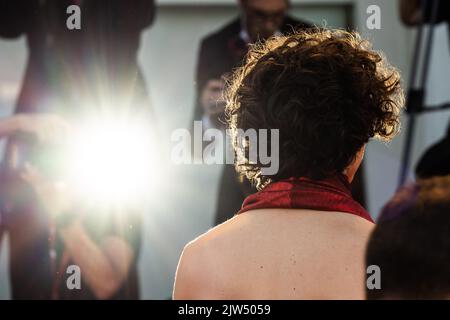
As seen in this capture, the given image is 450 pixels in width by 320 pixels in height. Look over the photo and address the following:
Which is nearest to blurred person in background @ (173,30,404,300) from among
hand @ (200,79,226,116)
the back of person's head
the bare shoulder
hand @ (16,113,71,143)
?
the bare shoulder

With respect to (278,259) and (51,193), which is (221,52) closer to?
(51,193)

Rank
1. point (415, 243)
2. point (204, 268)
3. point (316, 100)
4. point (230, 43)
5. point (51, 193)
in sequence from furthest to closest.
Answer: point (230, 43), point (51, 193), point (316, 100), point (204, 268), point (415, 243)

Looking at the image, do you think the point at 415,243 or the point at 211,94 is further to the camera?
the point at 211,94

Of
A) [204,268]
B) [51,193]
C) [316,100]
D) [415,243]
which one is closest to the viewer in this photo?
[415,243]

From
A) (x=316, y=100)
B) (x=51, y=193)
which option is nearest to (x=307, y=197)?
(x=316, y=100)

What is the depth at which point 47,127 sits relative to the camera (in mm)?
3285

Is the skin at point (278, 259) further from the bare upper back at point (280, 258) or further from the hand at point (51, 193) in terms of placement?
the hand at point (51, 193)

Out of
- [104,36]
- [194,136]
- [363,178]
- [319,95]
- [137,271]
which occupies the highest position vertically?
[104,36]

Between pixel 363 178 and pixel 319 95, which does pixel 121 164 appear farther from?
pixel 319 95

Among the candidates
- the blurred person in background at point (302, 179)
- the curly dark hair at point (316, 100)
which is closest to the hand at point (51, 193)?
the blurred person in background at point (302, 179)

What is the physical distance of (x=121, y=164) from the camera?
3283mm

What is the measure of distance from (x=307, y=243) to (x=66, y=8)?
225 centimetres

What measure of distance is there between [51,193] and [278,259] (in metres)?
2.01

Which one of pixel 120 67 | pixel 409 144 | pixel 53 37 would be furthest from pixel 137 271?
pixel 409 144
